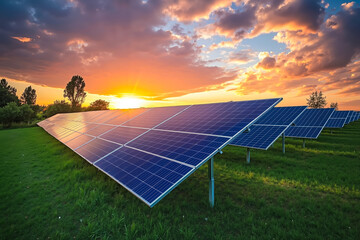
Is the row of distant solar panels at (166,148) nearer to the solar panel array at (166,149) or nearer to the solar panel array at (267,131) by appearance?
the solar panel array at (166,149)

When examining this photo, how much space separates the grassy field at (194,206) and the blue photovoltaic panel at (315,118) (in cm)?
959

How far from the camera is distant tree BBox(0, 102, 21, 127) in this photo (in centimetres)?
4503

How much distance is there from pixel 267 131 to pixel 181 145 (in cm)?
881

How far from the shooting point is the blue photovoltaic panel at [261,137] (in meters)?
10.5

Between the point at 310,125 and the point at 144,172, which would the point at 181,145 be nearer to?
the point at 144,172

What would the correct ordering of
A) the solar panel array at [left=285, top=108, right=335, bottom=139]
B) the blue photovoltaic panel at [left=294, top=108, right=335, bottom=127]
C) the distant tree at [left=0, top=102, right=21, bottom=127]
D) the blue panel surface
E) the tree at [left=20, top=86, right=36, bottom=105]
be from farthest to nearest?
the tree at [left=20, top=86, right=36, bottom=105] < the distant tree at [left=0, top=102, right=21, bottom=127] < the blue photovoltaic panel at [left=294, top=108, right=335, bottom=127] < the solar panel array at [left=285, top=108, right=335, bottom=139] < the blue panel surface

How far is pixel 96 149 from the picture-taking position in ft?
27.7

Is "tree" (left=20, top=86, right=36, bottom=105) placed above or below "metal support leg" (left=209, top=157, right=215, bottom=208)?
above

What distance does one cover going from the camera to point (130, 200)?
6312 mm

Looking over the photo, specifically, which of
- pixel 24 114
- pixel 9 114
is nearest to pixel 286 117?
pixel 9 114

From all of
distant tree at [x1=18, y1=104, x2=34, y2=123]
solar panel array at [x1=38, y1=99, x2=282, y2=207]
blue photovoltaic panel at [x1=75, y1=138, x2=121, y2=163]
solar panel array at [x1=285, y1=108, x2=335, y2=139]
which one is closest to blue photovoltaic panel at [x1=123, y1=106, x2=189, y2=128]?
solar panel array at [x1=38, y1=99, x2=282, y2=207]

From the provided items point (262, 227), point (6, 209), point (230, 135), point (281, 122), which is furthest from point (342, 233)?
point (6, 209)

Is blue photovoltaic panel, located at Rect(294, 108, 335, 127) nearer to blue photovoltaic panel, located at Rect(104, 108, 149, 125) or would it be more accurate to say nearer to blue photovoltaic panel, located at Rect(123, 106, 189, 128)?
blue photovoltaic panel, located at Rect(123, 106, 189, 128)

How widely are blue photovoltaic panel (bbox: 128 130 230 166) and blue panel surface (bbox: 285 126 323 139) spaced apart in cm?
1404
